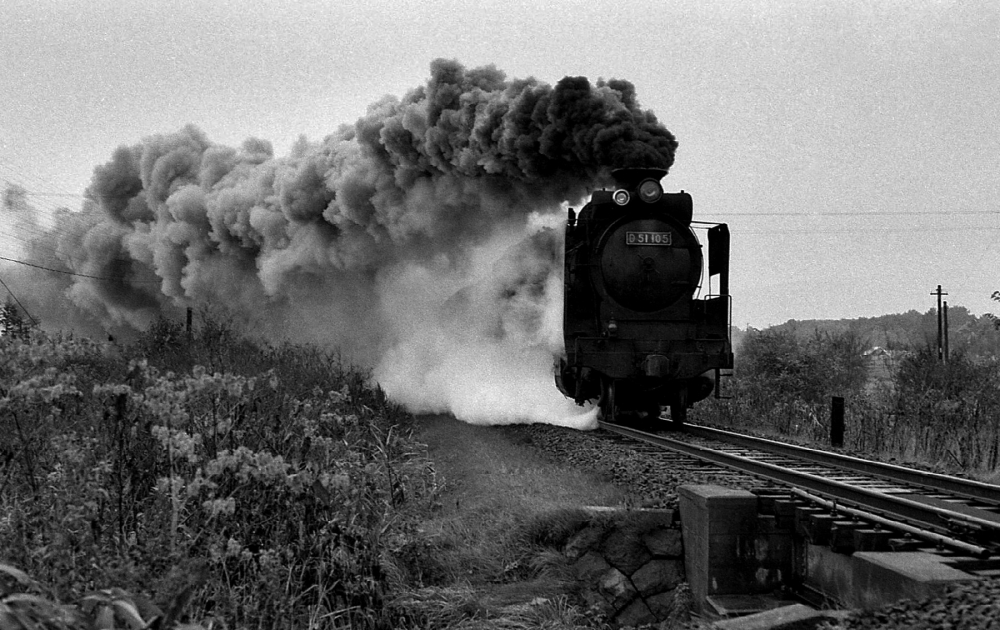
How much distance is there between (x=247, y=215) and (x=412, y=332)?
672 centimetres

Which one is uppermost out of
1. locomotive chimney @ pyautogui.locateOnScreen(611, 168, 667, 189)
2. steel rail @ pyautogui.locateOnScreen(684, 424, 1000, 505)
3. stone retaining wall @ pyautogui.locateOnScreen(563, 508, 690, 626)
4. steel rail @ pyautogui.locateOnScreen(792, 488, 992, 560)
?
locomotive chimney @ pyautogui.locateOnScreen(611, 168, 667, 189)

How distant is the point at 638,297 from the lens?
469 inches

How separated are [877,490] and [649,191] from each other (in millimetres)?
6271

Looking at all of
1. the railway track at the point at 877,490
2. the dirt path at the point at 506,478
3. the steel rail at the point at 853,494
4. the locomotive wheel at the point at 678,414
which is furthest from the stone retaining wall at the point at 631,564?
the locomotive wheel at the point at 678,414

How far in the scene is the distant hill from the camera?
76.0 ft

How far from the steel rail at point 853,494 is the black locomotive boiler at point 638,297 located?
7.42 feet

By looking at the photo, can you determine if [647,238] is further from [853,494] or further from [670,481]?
[853,494]

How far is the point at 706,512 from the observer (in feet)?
17.3

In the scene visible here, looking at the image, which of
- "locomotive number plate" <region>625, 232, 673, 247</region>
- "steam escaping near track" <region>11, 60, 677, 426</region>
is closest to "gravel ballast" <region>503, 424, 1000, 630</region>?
"steam escaping near track" <region>11, 60, 677, 426</region>

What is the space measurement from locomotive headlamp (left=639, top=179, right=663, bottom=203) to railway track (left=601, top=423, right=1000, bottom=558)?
3256 millimetres

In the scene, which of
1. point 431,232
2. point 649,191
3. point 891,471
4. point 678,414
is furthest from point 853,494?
point 431,232

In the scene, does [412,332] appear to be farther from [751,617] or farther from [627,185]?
[751,617]

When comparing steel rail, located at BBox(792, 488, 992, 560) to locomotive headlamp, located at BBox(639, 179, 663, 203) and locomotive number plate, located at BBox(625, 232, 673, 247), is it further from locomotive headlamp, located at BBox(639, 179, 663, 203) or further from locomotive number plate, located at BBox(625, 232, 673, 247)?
locomotive headlamp, located at BBox(639, 179, 663, 203)

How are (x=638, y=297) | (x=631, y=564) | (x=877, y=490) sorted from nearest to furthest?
(x=631, y=564) < (x=877, y=490) < (x=638, y=297)
